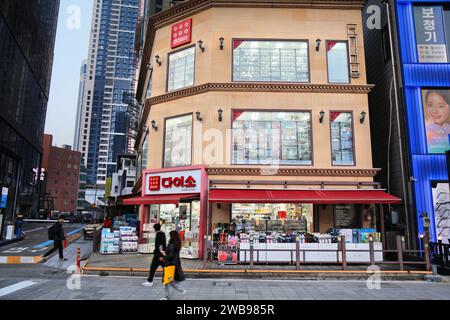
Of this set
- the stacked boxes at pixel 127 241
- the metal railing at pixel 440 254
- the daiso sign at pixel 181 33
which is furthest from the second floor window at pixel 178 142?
the metal railing at pixel 440 254

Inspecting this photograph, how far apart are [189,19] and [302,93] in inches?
321

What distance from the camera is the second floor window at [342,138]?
17.9 metres

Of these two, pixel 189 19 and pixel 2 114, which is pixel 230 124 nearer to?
pixel 189 19

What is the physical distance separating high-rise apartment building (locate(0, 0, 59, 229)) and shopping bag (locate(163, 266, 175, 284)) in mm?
20452

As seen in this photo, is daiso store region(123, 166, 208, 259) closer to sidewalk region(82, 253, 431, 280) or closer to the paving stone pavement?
sidewalk region(82, 253, 431, 280)

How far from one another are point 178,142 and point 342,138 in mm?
9069

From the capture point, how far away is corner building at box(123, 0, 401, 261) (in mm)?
17172

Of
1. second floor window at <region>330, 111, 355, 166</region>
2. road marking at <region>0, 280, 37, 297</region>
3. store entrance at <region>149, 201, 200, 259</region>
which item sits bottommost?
road marking at <region>0, 280, 37, 297</region>

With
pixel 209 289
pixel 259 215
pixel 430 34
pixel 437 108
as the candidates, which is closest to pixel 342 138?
pixel 437 108

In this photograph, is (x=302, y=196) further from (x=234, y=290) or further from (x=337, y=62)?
(x=337, y=62)

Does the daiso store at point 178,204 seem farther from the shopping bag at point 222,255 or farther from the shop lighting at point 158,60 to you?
the shop lighting at point 158,60

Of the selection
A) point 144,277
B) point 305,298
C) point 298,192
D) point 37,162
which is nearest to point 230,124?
point 298,192

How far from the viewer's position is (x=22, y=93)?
46.6 metres

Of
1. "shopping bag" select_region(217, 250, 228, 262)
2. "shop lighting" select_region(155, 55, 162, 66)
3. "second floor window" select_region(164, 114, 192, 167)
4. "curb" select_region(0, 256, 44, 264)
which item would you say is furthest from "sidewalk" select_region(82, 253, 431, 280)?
"shop lighting" select_region(155, 55, 162, 66)
